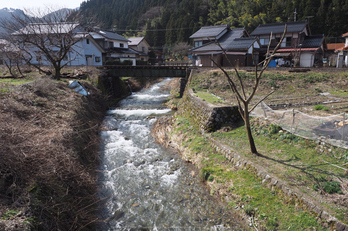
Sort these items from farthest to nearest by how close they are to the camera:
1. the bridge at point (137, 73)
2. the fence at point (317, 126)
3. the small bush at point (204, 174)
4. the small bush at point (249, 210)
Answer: the bridge at point (137, 73) → the small bush at point (204, 174) → the fence at point (317, 126) → the small bush at point (249, 210)

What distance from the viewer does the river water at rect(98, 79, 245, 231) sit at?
7371 millimetres

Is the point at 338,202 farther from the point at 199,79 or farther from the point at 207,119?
the point at 199,79

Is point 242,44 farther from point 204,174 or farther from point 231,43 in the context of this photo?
point 204,174

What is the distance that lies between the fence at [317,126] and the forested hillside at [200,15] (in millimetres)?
28860

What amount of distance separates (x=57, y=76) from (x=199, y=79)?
1576 centimetres

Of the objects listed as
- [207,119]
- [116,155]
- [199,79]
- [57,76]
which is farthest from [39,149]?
[199,79]

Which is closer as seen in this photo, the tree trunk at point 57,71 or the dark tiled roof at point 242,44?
the tree trunk at point 57,71

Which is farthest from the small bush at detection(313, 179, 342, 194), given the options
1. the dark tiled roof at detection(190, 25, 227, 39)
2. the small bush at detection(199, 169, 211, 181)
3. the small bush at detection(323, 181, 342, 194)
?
the dark tiled roof at detection(190, 25, 227, 39)

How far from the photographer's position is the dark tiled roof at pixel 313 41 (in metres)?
32.1

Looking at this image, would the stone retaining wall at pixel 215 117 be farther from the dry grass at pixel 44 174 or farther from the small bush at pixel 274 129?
the dry grass at pixel 44 174

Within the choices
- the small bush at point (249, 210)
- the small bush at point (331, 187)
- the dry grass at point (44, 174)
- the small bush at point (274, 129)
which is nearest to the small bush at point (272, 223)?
the small bush at point (249, 210)

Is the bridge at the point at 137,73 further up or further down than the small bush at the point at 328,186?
further up

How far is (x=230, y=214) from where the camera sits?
730 cm

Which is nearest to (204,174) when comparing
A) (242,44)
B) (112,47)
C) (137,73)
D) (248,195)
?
(248,195)
